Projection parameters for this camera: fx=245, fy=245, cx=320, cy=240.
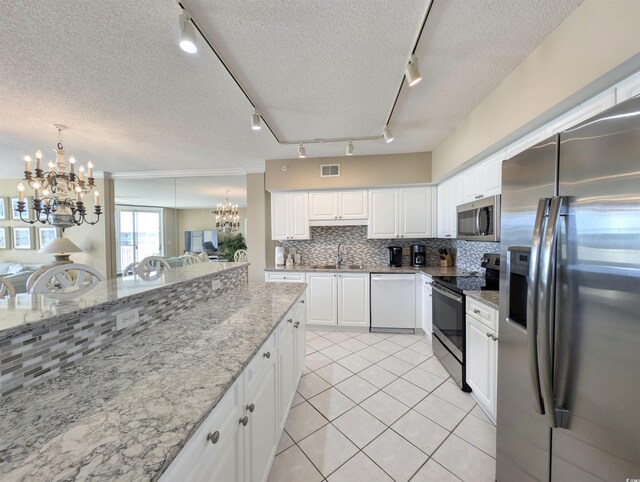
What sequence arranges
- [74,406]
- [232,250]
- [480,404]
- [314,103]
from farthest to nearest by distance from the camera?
[232,250]
[314,103]
[480,404]
[74,406]

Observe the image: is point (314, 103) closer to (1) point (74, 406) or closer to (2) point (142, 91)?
(2) point (142, 91)

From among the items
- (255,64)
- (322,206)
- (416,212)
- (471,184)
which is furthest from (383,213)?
(255,64)

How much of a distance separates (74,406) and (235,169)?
403cm

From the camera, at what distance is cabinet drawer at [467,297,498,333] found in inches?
68.2

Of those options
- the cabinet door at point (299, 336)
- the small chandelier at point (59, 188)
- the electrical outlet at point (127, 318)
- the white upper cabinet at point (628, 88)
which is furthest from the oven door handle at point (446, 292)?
the small chandelier at point (59, 188)

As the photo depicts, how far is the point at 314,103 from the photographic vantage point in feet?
7.25

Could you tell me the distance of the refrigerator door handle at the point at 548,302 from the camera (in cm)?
90

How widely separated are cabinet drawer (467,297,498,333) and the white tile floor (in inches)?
29.3

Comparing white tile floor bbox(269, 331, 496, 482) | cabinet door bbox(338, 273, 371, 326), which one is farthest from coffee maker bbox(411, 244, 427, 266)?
white tile floor bbox(269, 331, 496, 482)

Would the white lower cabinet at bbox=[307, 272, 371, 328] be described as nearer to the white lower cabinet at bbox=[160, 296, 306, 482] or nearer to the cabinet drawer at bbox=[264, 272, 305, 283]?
the cabinet drawer at bbox=[264, 272, 305, 283]

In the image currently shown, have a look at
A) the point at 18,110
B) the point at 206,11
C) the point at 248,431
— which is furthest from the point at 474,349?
the point at 18,110

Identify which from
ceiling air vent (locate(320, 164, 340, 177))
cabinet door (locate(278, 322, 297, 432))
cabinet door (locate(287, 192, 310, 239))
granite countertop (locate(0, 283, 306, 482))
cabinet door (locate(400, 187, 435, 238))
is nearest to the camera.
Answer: granite countertop (locate(0, 283, 306, 482))

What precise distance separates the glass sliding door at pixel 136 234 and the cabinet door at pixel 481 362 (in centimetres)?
528

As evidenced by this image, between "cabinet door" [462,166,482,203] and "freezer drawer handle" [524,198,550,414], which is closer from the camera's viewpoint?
"freezer drawer handle" [524,198,550,414]
